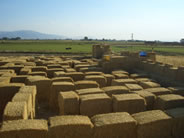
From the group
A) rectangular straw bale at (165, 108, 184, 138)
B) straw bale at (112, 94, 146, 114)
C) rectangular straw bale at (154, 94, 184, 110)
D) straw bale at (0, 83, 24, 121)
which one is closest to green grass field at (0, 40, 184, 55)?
straw bale at (0, 83, 24, 121)

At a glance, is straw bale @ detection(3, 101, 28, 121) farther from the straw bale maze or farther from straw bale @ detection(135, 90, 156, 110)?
straw bale @ detection(135, 90, 156, 110)

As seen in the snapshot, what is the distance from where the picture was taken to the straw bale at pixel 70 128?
A: 4.59 m

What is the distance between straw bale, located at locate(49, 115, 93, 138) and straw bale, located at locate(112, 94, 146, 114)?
1.95 metres

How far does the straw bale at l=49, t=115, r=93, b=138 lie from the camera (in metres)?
4.59

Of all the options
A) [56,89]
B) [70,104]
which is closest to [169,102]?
[70,104]

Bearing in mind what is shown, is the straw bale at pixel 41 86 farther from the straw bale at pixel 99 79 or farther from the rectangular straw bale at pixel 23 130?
the rectangular straw bale at pixel 23 130

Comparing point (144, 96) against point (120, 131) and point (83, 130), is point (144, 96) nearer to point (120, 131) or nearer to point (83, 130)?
point (120, 131)

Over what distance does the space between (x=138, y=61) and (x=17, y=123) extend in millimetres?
11156

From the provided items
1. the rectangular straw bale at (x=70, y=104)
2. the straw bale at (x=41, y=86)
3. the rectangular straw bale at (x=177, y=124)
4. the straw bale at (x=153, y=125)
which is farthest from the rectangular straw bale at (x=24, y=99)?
the rectangular straw bale at (x=177, y=124)

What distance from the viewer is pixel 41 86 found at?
A: 9.43 m

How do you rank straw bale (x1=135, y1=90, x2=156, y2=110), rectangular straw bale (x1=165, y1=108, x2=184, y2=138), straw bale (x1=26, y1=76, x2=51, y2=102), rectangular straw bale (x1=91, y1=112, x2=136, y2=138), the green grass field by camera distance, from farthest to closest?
the green grass field, straw bale (x1=26, y1=76, x2=51, y2=102), straw bale (x1=135, y1=90, x2=156, y2=110), rectangular straw bale (x1=165, y1=108, x2=184, y2=138), rectangular straw bale (x1=91, y1=112, x2=136, y2=138)

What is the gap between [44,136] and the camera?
4531 millimetres

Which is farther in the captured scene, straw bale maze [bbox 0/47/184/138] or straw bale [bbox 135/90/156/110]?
straw bale [bbox 135/90/156/110]

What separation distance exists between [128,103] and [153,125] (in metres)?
1.52
